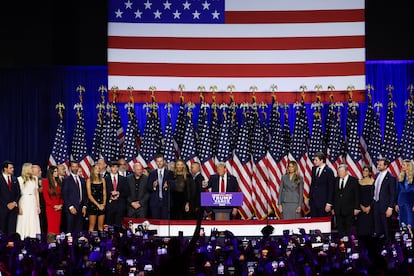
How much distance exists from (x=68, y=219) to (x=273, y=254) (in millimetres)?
7436

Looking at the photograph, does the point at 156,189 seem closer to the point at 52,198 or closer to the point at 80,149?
the point at 52,198

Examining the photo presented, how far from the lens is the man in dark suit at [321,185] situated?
16.1m

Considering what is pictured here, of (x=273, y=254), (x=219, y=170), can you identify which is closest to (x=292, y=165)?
(x=219, y=170)

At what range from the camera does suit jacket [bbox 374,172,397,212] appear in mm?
15227

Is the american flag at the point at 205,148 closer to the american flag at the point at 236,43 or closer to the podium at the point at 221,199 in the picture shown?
the american flag at the point at 236,43

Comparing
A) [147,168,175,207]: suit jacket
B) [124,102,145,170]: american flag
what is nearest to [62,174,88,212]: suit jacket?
[147,168,175,207]: suit jacket

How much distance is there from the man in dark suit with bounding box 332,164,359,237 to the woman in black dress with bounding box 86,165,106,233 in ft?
12.7

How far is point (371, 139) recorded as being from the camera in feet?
62.1

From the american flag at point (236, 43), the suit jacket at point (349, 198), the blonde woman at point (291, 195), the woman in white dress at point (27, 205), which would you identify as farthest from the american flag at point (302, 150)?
the woman in white dress at point (27, 205)

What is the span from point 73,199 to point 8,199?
3.52 feet

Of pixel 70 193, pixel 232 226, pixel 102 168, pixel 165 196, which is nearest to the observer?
pixel 232 226

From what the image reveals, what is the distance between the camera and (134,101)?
19.7 m

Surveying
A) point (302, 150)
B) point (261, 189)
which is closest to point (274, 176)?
point (261, 189)

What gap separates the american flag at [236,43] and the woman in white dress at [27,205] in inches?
169
